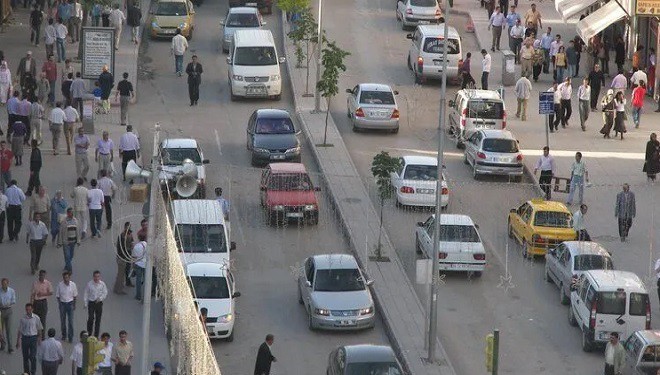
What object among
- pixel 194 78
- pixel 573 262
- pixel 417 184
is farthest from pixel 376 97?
pixel 573 262

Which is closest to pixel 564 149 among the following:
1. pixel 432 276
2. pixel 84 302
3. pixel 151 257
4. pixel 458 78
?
pixel 458 78

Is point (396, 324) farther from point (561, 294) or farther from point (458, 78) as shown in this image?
point (458, 78)

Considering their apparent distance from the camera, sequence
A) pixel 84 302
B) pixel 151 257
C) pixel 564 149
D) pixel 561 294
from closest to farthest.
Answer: pixel 151 257 → pixel 84 302 → pixel 561 294 → pixel 564 149

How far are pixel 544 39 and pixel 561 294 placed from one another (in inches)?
856

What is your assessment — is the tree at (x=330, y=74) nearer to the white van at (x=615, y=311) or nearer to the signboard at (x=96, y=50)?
the signboard at (x=96, y=50)

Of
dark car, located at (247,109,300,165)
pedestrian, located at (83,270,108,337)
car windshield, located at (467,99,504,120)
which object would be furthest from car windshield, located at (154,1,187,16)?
pedestrian, located at (83,270,108,337)

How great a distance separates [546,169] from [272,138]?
24.8 ft

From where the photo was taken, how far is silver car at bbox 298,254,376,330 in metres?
40.7

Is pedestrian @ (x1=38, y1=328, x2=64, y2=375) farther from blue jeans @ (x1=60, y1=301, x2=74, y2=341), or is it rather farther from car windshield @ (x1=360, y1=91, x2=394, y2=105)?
car windshield @ (x1=360, y1=91, x2=394, y2=105)

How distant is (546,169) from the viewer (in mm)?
50750

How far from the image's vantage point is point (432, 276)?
39.5 meters

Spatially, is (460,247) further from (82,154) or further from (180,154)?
(82,154)

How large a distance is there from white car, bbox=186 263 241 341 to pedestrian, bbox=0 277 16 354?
390 centimetres

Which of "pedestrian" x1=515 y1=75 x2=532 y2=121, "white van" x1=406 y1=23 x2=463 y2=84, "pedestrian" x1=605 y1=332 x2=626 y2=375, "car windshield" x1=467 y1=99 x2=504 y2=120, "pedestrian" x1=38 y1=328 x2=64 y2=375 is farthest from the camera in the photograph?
"white van" x1=406 y1=23 x2=463 y2=84
